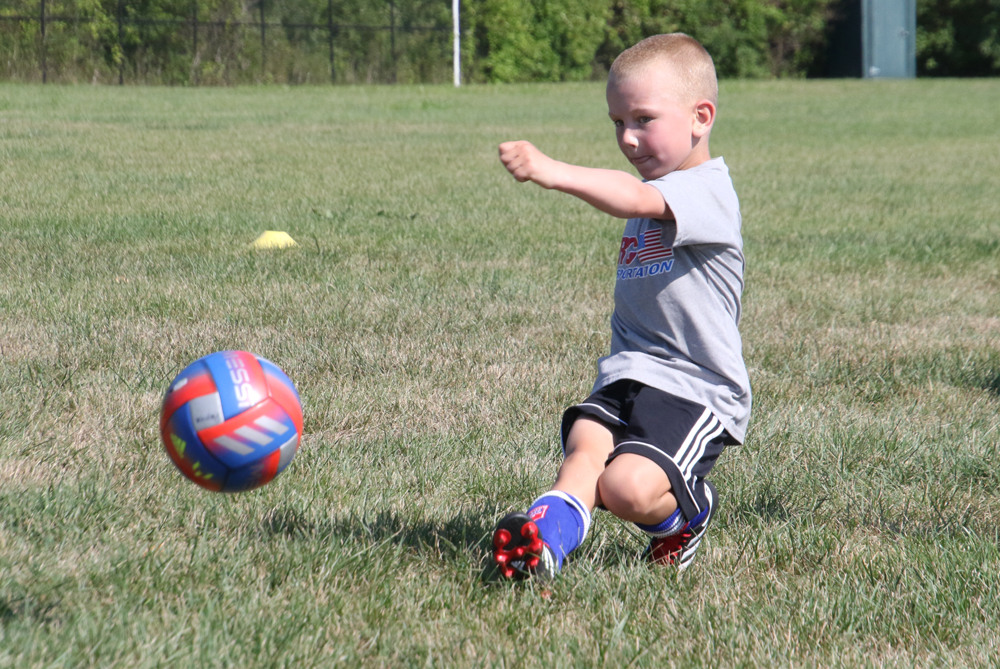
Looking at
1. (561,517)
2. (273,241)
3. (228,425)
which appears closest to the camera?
(228,425)

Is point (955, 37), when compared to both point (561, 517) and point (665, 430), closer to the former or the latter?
point (665, 430)

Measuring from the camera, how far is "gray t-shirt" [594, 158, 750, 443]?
2.61 metres

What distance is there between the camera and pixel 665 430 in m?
2.51

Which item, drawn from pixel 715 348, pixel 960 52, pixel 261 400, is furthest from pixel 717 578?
pixel 960 52

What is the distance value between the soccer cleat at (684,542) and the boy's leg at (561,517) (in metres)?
0.25

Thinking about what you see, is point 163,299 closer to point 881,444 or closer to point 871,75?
point 881,444

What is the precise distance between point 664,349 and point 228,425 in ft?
3.67

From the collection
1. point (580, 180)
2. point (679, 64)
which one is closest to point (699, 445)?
point (580, 180)

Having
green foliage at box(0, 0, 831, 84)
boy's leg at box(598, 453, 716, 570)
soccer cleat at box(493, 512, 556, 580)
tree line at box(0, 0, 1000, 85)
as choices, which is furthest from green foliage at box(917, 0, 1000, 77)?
soccer cleat at box(493, 512, 556, 580)

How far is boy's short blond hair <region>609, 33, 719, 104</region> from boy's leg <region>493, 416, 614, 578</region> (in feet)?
2.87

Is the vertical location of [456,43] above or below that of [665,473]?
above

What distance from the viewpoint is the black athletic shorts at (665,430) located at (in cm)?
248

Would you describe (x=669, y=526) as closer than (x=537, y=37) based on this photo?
Yes

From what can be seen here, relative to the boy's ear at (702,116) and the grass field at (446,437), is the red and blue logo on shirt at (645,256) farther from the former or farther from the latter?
the grass field at (446,437)
